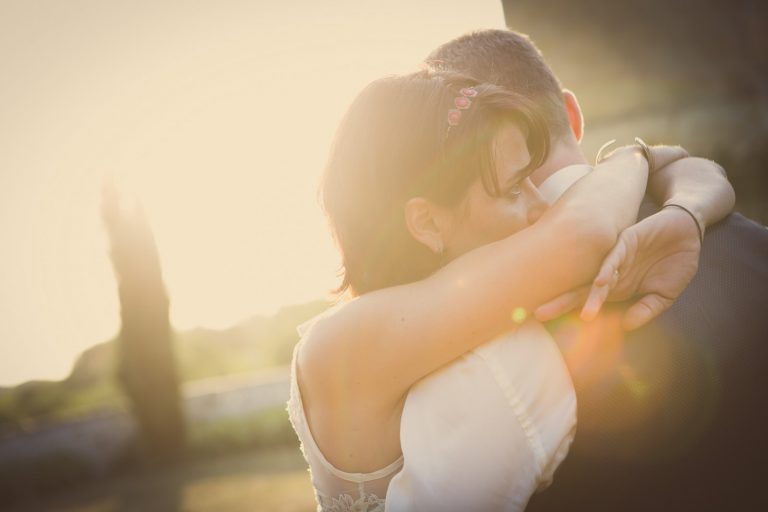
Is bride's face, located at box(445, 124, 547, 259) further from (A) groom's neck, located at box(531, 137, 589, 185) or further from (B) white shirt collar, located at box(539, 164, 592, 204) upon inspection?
(A) groom's neck, located at box(531, 137, 589, 185)

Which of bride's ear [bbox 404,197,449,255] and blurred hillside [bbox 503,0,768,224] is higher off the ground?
bride's ear [bbox 404,197,449,255]

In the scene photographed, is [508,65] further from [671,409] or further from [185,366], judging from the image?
[185,366]

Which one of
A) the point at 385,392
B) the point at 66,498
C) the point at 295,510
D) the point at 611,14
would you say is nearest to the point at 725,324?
the point at 385,392

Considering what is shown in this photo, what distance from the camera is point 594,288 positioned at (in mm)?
1281

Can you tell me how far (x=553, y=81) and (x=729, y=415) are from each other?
1.47 meters

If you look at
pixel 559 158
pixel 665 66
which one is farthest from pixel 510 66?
pixel 665 66

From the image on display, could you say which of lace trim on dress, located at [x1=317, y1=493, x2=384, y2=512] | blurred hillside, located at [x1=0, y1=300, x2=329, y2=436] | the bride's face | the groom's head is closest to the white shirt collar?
the bride's face

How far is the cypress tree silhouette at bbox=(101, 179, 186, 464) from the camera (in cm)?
1381

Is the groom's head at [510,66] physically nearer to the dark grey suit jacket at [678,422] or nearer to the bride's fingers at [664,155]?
the bride's fingers at [664,155]

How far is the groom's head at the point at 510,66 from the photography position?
7.15ft

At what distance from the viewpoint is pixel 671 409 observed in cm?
129

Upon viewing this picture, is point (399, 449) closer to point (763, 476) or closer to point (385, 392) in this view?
point (385, 392)

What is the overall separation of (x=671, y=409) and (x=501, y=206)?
0.69 meters

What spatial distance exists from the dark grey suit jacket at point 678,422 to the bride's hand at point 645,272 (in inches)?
2.2
